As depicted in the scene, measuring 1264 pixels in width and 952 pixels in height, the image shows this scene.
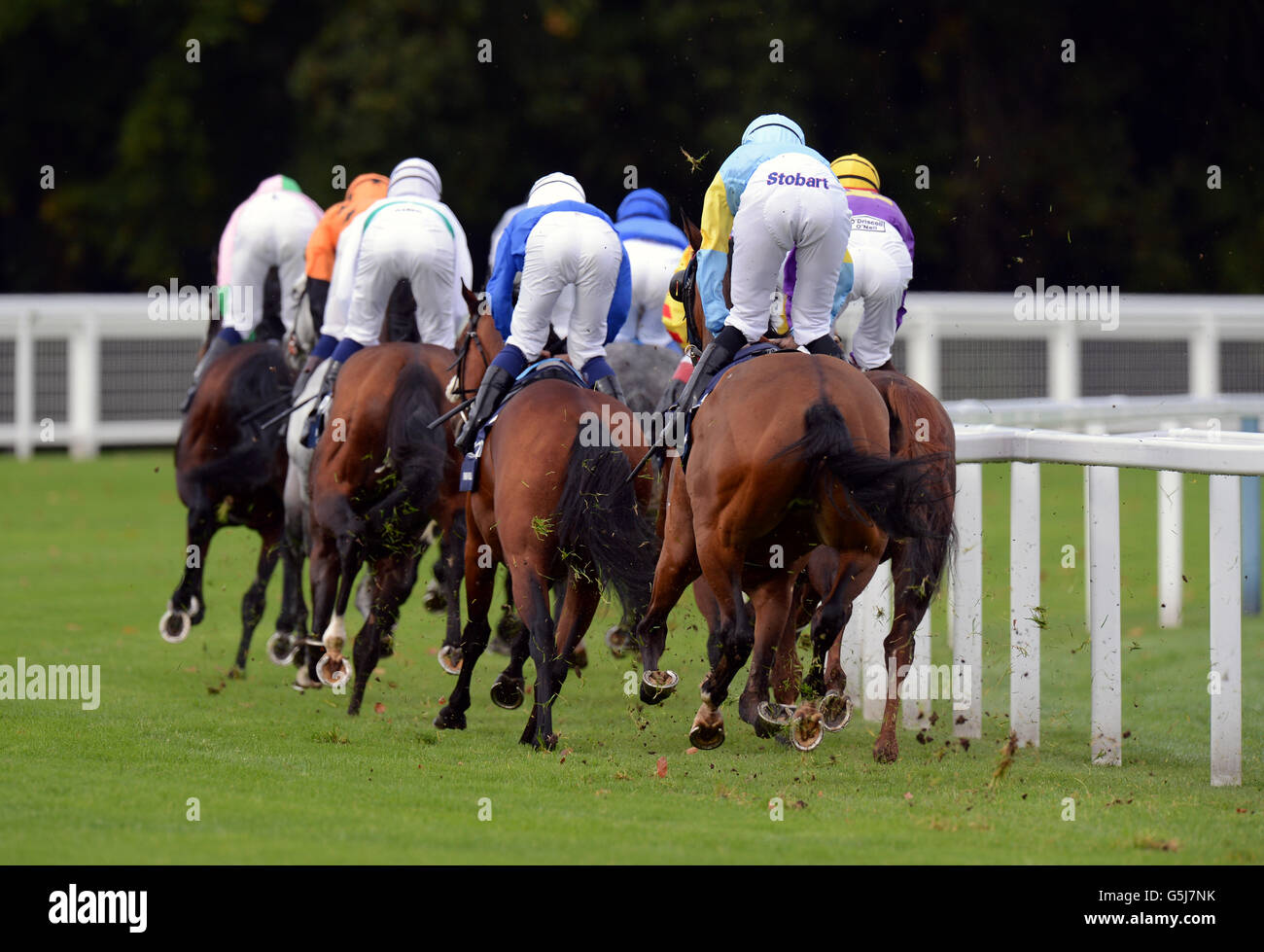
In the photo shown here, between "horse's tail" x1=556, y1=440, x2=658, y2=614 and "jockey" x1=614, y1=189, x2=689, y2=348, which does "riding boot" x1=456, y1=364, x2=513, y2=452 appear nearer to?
"horse's tail" x1=556, y1=440, x2=658, y2=614

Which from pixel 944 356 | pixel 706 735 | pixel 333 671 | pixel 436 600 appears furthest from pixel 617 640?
pixel 944 356

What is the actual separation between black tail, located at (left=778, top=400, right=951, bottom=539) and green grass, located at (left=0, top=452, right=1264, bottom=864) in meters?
0.87

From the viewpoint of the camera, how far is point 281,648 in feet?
30.2

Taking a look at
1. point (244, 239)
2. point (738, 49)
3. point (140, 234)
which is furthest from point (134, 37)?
point (244, 239)

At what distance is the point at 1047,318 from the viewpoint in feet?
64.1

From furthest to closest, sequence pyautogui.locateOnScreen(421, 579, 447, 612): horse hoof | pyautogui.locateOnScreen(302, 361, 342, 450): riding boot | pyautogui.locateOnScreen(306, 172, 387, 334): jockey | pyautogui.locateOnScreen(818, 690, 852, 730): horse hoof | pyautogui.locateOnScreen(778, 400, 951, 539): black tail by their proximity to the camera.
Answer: pyautogui.locateOnScreen(421, 579, 447, 612): horse hoof → pyautogui.locateOnScreen(306, 172, 387, 334): jockey → pyautogui.locateOnScreen(302, 361, 342, 450): riding boot → pyautogui.locateOnScreen(818, 690, 852, 730): horse hoof → pyautogui.locateOnScreen(778, 400, 951, 539): black tail

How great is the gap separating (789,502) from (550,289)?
1672mm

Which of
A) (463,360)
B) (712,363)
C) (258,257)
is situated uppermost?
(258,257)

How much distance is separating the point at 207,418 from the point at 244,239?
1071 millimetres

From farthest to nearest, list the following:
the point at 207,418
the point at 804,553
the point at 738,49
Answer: the point at 738,49 < the point at 207,418 < the point at 804,553

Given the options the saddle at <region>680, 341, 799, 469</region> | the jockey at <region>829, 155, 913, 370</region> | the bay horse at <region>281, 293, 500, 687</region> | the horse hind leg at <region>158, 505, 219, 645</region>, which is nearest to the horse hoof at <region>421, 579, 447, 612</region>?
the bay horse at <region>281, 293, 500, 687</region>
